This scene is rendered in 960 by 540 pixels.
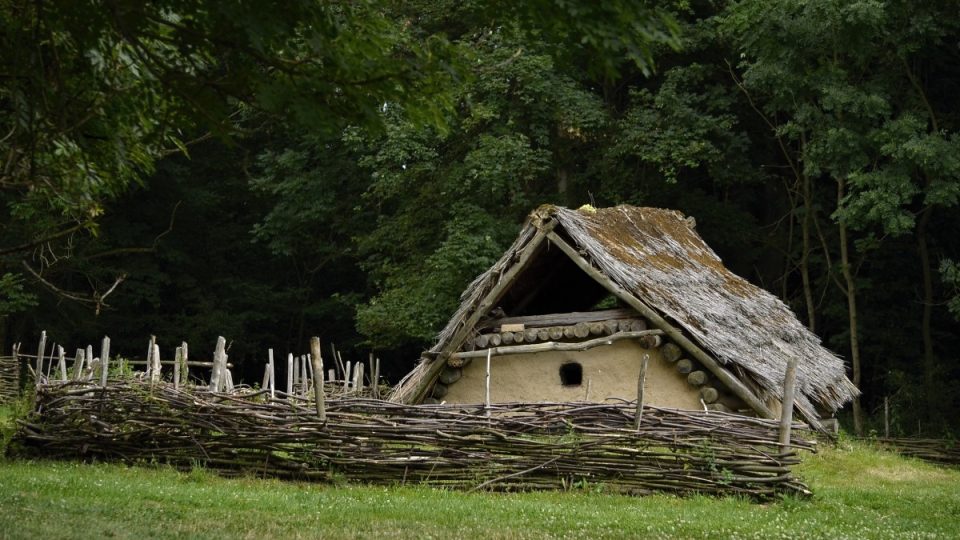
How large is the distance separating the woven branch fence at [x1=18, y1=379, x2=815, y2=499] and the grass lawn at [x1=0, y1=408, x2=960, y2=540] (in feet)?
1.09

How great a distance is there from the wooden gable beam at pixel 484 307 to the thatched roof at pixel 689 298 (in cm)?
7

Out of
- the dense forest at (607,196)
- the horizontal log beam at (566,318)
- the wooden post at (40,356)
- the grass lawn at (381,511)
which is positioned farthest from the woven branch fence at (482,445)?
the dense forest at (607,196)

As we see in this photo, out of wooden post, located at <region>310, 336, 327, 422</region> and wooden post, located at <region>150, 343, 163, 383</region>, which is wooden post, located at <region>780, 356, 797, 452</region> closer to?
wooden post, located at <region>310, 336, 327, 422</region>

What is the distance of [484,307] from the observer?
17.4 m

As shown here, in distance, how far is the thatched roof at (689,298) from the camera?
1664 centimetres

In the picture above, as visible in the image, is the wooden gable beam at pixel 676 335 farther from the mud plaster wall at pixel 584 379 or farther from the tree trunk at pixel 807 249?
the tree trunk at pixel 807 249

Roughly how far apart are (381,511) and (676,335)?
22.8 ft

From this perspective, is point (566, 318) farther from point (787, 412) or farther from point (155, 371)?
point (155, 371)

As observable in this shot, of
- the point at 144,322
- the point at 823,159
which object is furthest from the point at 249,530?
the point at 144,322

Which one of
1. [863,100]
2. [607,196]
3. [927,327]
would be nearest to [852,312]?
[927,327]

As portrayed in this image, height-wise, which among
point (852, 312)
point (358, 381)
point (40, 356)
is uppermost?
point (852, 312)

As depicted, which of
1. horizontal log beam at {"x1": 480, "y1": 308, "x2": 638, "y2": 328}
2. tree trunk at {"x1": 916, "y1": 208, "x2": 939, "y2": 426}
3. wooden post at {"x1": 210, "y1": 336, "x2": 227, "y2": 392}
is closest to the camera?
wooden post at {"x1": 210, "y1": 336, "x2": 227, "y2": 392}

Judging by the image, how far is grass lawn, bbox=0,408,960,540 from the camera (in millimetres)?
9602

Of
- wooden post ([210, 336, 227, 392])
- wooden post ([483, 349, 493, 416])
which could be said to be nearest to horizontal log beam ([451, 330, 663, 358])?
wooden post ([483, 349, 493, 416])
